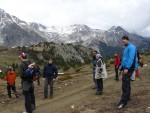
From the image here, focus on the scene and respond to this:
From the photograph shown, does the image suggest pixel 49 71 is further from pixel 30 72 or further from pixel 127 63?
pixel 127 63

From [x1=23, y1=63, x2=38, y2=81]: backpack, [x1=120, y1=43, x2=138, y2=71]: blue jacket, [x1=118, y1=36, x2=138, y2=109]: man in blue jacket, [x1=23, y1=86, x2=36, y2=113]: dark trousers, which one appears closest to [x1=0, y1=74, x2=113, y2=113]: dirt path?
[x1=23, y1=86, x2=36, y2=113]: dark trousers

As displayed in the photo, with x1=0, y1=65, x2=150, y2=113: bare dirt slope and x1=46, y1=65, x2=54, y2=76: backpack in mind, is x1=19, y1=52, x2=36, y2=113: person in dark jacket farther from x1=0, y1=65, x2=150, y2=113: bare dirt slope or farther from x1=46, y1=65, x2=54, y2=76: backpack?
x1=46, y1=65, x2=54, y2=76: backpack

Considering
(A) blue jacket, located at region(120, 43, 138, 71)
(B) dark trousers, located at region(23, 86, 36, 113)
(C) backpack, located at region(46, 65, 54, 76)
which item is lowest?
(B) dark trousers, located at region(23, 86, 36, 113)

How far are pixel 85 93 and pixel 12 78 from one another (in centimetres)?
503

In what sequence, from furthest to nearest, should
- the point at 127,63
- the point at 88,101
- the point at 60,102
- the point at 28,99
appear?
the point at 60,102, the point at 88,101, the point at 28,99, the point at 127,63

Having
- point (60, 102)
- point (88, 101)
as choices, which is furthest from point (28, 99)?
point (60, 102)

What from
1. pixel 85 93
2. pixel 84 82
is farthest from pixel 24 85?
pixel 84 82

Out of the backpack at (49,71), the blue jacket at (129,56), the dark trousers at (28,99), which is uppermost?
the blue jacket at (129,56)

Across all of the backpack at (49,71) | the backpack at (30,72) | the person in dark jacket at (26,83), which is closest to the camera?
the backpack at (30,72)

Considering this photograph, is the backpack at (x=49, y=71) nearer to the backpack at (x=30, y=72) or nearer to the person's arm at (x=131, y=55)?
the backpack at (x=30, y=72)

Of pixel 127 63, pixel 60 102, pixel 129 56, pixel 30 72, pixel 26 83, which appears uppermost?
pixel 129 56

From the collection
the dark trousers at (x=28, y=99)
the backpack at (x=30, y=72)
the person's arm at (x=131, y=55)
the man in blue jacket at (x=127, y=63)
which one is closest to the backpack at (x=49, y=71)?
the dark trousers at (x=28, y=99)

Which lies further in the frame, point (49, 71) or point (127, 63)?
point (49, 71)

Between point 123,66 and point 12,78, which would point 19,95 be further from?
point 123,66
